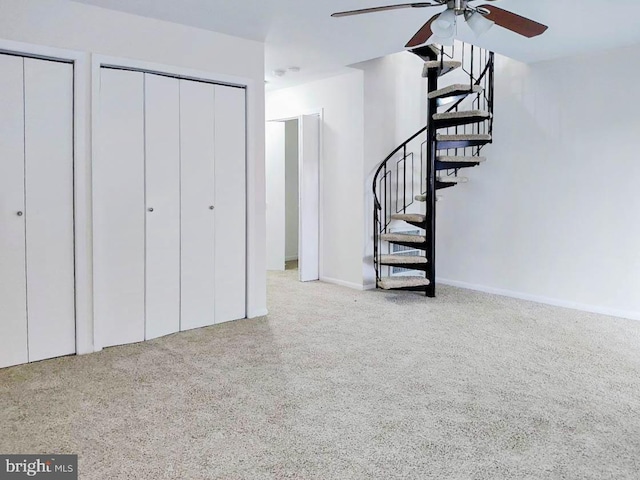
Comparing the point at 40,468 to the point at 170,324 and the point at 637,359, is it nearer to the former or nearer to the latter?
the point at 170,324

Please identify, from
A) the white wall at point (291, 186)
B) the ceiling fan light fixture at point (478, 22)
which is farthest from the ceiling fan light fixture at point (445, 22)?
the white wall at point (291, 186)

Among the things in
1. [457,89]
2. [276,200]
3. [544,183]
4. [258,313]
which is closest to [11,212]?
[258,313]

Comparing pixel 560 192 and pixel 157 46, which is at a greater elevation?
pixel 157 46

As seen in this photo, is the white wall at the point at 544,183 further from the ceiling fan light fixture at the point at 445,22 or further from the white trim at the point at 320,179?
the ceiling fan light fixture at the point at 445,22

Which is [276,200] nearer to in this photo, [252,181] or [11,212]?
[252,181]

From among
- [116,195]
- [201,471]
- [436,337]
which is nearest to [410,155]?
[436,337]

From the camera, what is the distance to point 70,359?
11.7 ft

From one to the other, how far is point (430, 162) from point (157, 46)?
290 centimetres

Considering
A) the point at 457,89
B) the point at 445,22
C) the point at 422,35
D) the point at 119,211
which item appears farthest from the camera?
the point at 457,89

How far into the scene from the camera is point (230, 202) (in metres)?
4.47

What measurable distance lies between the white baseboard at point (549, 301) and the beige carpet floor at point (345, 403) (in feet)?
1.12

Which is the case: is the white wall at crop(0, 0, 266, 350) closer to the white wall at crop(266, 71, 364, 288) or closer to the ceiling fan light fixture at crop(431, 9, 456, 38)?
the white wall at crop(266, 71, 364, 288)

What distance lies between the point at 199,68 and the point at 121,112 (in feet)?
2.53

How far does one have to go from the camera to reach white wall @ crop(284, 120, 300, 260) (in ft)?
27.7
